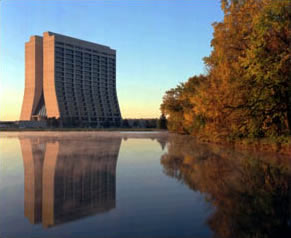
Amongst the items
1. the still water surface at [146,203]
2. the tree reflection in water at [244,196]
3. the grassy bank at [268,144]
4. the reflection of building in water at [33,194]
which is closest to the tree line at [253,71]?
the grassy bank at [268,144]

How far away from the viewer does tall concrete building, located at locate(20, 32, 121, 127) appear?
15262 cm

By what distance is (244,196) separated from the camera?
26.5 feet

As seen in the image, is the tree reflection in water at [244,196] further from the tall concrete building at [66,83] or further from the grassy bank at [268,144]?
the tall concrete building at [66,83]

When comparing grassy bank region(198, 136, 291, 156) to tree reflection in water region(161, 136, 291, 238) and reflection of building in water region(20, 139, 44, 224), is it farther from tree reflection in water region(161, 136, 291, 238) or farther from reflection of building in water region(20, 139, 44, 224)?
reflection of building in water region(20, 139, 44, 224)

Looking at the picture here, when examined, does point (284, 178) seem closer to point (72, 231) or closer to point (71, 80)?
point (72, 231)

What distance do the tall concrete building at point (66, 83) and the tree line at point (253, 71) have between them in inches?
5096

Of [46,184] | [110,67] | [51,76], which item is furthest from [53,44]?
[46,184]

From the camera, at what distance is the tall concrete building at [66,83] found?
152625 millimetres

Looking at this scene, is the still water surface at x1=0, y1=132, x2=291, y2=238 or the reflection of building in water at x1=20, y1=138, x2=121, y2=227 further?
the reflection of building in water at x1=20, y1=138, x2=121, y2=227

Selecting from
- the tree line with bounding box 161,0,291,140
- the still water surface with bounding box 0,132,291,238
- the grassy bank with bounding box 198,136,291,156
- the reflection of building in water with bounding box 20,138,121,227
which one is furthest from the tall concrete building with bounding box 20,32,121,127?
the still water surface with bounding box 0,132,291,238

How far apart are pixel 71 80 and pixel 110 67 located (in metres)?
28.6

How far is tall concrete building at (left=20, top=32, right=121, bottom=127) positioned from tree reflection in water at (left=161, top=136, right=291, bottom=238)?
13894cm

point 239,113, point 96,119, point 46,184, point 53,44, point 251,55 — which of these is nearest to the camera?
point 46,184

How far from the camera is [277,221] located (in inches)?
240
